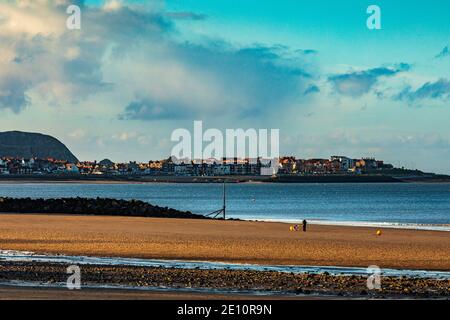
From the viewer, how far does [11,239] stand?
32.8 meters

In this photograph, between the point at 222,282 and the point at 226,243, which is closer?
the point at 222,282

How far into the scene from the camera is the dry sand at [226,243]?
26.2 metres

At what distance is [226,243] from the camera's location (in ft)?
105

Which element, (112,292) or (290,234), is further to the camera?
(290,234)

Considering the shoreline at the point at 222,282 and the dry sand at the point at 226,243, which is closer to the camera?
the shoreline at the point at 222,282

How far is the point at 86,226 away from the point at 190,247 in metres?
12.8

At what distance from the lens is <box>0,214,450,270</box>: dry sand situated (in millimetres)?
26219

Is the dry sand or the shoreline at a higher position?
the shoreline

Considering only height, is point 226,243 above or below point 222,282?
below

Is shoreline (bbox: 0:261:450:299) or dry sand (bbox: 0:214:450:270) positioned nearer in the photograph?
shoreline (bbox: 0:261:450:299)

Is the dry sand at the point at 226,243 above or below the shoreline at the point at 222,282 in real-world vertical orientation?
below
